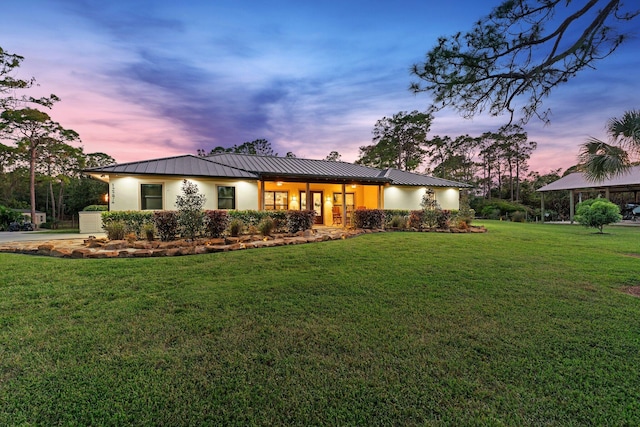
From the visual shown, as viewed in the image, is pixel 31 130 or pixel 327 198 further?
pixel 31 130

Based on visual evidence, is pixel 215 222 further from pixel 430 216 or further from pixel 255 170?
pixel 430 216

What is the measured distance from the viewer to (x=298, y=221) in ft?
35.4

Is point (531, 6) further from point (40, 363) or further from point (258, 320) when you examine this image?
point (40, 363)

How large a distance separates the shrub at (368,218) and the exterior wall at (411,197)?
4.73 m

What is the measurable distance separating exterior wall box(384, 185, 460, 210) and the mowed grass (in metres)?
12.1

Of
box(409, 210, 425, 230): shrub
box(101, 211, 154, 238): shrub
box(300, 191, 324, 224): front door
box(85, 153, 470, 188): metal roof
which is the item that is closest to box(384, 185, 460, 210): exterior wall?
box(85, 153, 470, 188): metal roof

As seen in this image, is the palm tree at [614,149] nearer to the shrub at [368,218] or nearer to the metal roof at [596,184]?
the shrub at [368,218]

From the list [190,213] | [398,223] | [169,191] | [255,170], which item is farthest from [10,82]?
[398,223]

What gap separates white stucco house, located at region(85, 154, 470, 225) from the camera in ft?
38.6

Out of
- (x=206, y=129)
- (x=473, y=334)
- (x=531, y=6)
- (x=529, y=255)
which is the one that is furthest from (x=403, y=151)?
(x=473, y=334)

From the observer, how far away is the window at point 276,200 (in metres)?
15.6

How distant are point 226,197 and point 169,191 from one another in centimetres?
246

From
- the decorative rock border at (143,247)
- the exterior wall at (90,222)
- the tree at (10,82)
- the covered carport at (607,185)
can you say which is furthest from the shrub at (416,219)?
the tree at (10,82)

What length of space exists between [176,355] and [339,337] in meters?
1.62
